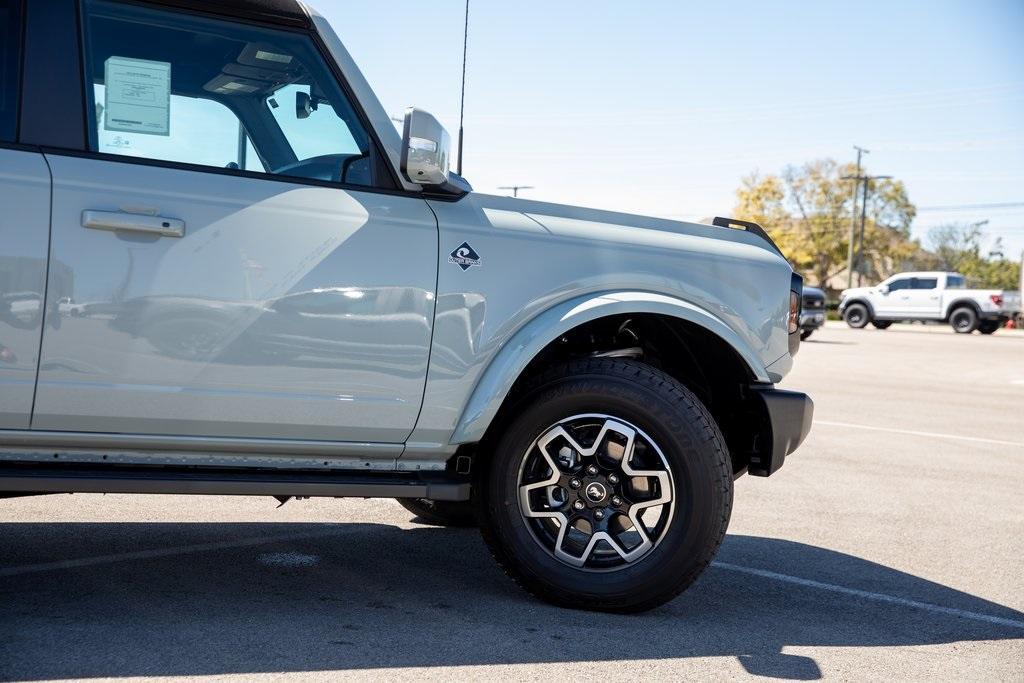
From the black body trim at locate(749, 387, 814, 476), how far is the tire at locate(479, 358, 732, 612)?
11.5 inches

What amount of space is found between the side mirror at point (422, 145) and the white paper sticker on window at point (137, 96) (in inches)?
30.5

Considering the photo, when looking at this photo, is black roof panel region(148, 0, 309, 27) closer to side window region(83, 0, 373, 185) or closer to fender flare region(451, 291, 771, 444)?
side window region(83, 0, 373, 185)

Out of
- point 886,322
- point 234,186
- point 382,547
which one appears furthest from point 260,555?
point 886,322

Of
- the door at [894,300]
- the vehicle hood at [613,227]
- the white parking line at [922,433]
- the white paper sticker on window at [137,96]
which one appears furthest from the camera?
the door at [894,300]

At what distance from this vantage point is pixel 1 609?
11.7 feet

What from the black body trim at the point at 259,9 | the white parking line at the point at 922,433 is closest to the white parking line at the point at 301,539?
the black body trim at the point at 259,9

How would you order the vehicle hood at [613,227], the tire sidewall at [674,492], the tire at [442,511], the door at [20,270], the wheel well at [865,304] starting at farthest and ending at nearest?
the wheel well at [865,304] < the tire at [442,511] < the vehicle hood at [613,227] < the tire sidewall at [674,492] < the door at [20,270]

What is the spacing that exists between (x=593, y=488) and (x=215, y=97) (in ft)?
6.18

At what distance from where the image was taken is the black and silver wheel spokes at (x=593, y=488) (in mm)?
3834

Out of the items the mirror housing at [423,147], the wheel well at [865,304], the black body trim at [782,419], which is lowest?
the wheel well at [865,304]

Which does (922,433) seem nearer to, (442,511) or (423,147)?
(442,511)

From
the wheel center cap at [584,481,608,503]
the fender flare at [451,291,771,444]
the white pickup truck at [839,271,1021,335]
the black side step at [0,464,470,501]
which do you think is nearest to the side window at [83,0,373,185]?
the fender flare at [451,291,771,444]

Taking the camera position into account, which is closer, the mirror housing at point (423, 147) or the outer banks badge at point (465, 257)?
the mirror housing at point (423, 147)

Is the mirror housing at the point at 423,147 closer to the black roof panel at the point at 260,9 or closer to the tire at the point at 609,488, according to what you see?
the black roof panel at the point at 260,9
